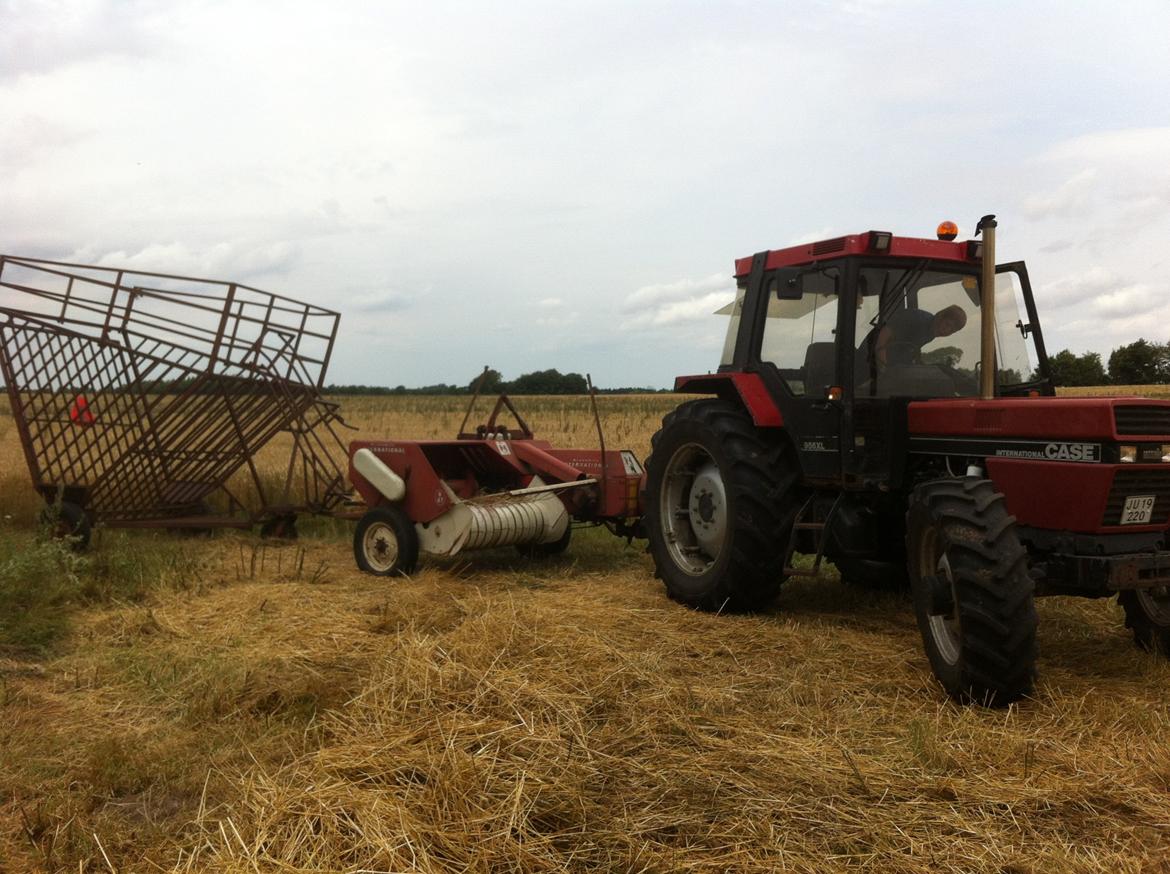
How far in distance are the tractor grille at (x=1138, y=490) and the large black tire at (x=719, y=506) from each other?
174 cm

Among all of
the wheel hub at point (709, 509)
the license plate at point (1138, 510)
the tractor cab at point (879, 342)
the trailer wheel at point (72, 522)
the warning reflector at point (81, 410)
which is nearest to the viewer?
the license plate at point (1138, 510)

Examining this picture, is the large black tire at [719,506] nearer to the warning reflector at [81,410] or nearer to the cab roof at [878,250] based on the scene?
the cab roof at [878,250]

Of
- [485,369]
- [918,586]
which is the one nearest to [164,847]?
[918,586]

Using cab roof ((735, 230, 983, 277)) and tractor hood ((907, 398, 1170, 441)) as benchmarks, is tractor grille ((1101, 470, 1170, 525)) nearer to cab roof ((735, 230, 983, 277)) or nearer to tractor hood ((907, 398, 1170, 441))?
tractor hood ((907, 398, 1170, 441))

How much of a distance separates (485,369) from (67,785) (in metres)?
4.93

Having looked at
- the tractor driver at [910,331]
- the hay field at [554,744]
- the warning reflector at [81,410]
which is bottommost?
the hay field at [554,744]

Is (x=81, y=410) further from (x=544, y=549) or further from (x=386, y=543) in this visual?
(x=544, y=549)

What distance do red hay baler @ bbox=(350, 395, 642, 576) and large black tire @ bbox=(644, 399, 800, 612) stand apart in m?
0.73

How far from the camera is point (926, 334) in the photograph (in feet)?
17.3

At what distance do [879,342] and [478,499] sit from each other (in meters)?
3.09

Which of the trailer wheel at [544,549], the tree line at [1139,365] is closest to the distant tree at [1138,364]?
the tree line at [1139,365]

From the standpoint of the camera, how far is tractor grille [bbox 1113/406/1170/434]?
3971mm

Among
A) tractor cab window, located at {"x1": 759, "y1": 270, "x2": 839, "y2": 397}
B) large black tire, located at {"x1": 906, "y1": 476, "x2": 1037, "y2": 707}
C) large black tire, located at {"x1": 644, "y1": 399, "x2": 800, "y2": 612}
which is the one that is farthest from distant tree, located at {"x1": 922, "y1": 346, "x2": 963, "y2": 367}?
large black tire, located at {"x1": 906, "y1": 476, "x2": 1037, "y2": 707}

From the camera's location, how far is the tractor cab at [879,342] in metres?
5.05
